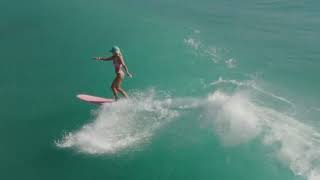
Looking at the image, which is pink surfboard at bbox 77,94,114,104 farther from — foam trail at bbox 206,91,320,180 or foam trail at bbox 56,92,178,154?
foam trail at bbox 206,91,320,180

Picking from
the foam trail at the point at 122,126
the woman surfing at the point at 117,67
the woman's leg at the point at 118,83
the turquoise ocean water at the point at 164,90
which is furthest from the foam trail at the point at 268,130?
the woman surfing at the point at 117,67

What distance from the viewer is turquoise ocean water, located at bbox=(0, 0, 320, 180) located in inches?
539

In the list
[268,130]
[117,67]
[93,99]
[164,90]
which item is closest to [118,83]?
[117,67]

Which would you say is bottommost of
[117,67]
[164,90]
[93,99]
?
[93,99]

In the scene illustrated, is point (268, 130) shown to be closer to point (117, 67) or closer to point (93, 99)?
point (117, 67)

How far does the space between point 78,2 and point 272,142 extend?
46.0ft

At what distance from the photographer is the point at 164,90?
17.2m

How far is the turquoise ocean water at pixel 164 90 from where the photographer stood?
13695mm

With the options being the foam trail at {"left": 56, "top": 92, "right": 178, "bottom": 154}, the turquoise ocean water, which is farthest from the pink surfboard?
the turquoise ocean water

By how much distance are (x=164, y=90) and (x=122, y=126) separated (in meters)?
2.50

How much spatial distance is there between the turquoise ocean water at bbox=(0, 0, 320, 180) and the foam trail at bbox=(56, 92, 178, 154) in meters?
0.03

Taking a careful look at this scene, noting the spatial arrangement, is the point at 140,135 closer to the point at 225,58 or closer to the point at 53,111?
the point at 53,111

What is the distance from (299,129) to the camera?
1526cm

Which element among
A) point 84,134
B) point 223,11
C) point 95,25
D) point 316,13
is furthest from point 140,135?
point 316,13
